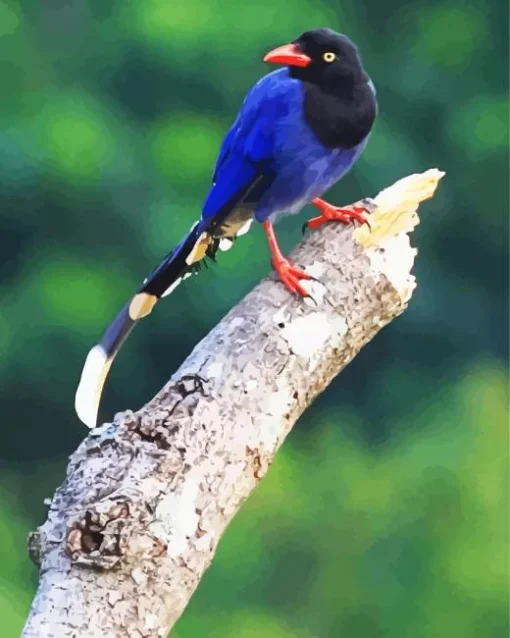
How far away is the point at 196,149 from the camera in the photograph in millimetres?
1526

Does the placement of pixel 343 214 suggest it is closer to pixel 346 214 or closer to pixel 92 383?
pixel 346 214

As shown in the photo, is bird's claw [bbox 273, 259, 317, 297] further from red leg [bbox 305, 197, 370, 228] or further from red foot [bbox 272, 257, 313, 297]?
red leg [bbox 305, 197, 370, 228]

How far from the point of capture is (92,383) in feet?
4.04

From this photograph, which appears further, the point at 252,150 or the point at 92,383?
the point at 92,383

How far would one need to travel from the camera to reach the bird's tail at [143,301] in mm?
1152

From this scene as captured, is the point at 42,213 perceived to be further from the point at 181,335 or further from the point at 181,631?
the point at 181,631

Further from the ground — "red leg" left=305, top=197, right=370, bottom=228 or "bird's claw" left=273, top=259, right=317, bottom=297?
"red leg" left=305, top=197, right=370, bottom=228

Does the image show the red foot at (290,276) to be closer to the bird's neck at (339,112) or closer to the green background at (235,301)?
the bird's neck at (339,112)

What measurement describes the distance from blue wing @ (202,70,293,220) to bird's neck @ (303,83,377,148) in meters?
0.03

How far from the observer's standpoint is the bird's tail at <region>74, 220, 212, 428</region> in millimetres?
1152

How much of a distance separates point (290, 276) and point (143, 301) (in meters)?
0.22

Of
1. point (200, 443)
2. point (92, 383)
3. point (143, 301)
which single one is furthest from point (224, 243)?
point (200, 443)

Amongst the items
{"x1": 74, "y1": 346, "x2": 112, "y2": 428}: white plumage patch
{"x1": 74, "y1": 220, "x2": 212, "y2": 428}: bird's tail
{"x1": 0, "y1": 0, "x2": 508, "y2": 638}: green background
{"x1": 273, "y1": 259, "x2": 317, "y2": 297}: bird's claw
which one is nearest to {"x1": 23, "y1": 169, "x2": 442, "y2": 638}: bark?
{"x1": 273, "y1": 259, "x2": 317, "y2": 297}: bird's claw

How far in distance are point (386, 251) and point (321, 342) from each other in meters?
0.15
